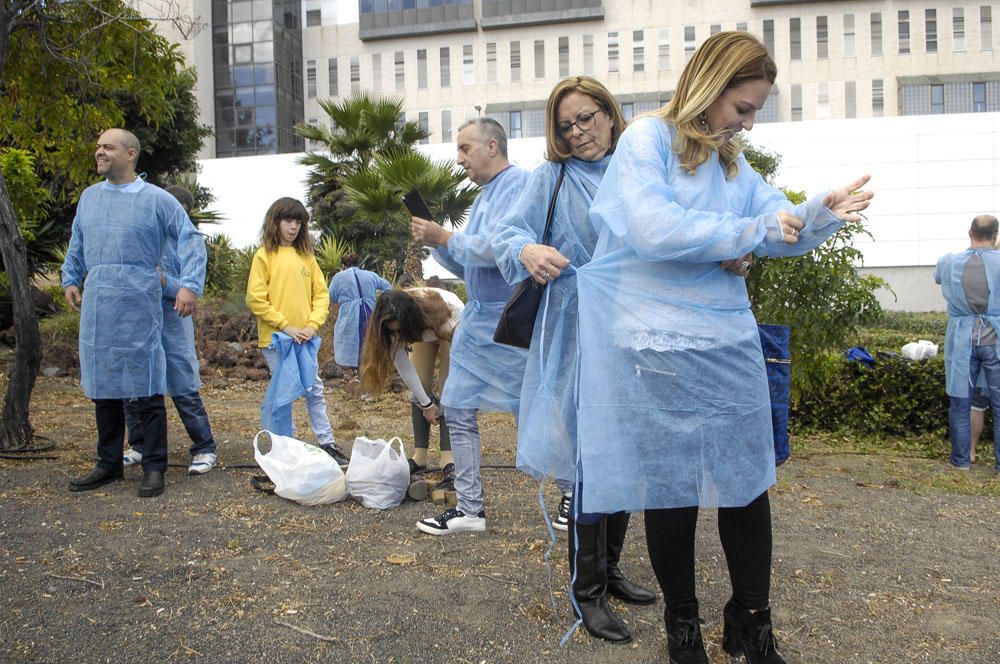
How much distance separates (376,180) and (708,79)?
12789 millimetres

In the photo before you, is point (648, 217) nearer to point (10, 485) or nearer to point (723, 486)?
point (723, 486)

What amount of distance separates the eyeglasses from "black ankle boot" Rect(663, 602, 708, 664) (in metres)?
1.57

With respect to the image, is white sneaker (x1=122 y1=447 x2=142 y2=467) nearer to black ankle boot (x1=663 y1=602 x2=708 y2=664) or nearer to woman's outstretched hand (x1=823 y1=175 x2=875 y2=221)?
black ankle boot (x1=663 y1=602 x2=708 y2=664)

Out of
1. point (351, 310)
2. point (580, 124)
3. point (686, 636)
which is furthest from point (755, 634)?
point (351, 310)

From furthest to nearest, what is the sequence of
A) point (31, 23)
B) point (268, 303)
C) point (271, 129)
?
point (271, 129) → point (31, 23) → point (268, 303)

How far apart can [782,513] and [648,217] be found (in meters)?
2.82

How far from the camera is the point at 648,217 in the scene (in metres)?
2.17

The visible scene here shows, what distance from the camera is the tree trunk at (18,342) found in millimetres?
5445

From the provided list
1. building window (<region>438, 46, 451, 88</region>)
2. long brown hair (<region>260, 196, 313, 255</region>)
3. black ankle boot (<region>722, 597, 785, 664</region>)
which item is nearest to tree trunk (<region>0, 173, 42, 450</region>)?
long brown hair (<region>260, 196, 313, 255</region>)

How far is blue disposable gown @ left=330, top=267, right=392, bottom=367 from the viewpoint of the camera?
6.25 metres

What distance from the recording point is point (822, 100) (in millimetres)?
49000

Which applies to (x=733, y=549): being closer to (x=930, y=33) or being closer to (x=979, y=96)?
(x=979, y=96)

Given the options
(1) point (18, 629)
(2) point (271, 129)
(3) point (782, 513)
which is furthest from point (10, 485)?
(2) point (271, 129)

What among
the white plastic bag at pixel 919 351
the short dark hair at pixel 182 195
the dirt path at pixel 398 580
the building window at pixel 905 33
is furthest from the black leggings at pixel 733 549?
the building window at pixel 905 33
